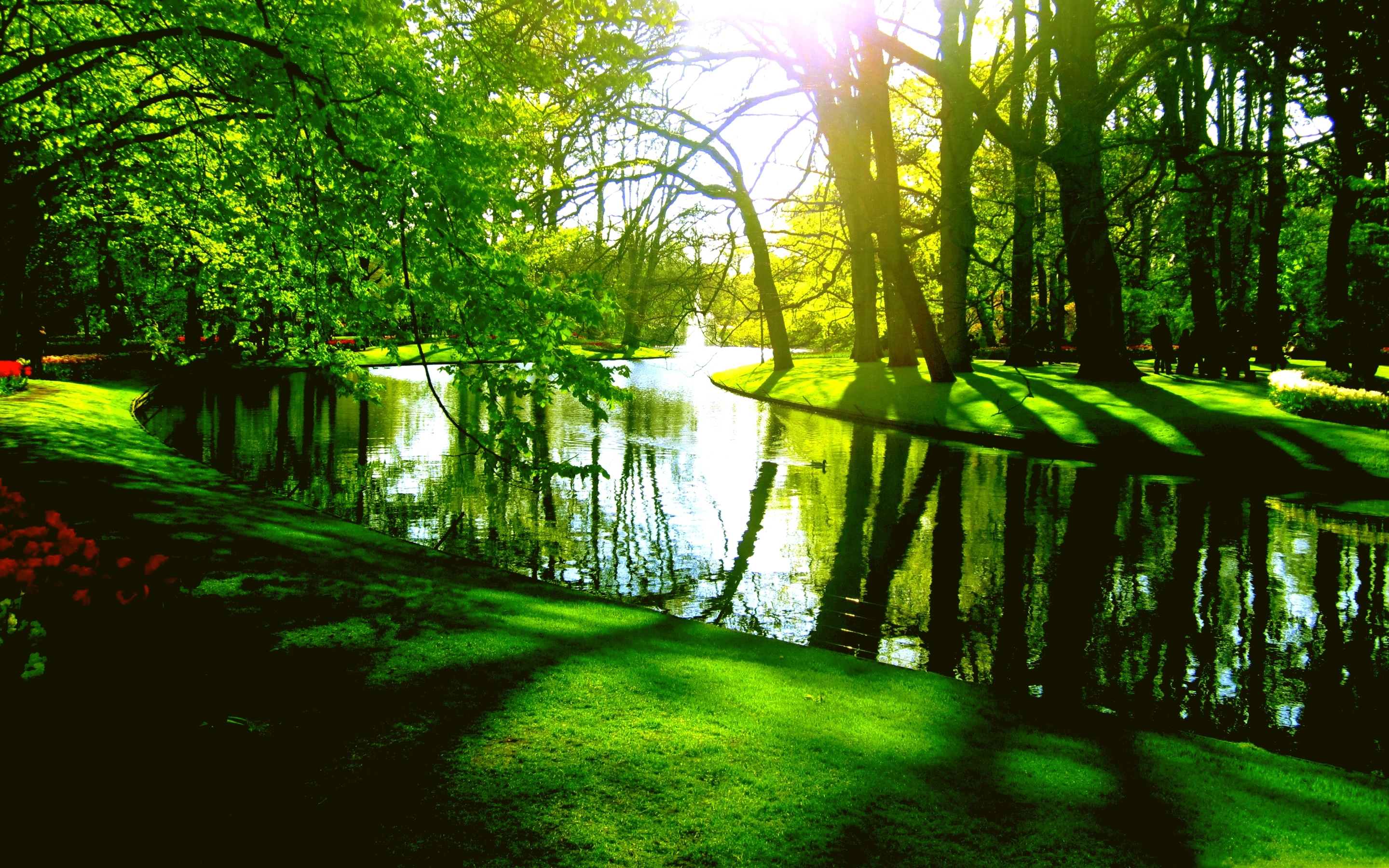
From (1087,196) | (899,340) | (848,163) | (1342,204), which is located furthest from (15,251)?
(1342,204)

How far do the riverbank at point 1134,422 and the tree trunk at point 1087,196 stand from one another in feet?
3.84

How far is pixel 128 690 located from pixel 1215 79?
23098 mm

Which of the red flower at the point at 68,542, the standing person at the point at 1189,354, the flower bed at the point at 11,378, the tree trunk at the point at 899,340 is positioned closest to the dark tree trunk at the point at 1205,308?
the standing person at the point at 1189,354

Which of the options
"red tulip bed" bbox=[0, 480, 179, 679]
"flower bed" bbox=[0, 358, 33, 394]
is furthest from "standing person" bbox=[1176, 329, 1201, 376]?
"flower bed" bbox=[0, 358, 33, 394]

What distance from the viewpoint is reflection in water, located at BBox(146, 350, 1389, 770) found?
5859 mm

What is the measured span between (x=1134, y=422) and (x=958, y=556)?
10.8 meters

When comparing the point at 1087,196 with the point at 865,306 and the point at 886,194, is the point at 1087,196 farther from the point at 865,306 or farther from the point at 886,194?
the point at 865,306

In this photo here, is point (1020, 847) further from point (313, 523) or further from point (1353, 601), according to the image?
point (313, 523)

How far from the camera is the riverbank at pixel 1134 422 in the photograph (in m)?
14.5

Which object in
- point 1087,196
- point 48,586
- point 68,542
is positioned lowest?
point 48,586

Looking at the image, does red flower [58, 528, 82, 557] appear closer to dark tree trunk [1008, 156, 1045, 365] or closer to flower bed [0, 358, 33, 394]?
dark tree trunk [1008, 156, 1045, 365]

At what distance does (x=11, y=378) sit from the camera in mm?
17469

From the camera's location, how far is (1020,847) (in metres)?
3.42

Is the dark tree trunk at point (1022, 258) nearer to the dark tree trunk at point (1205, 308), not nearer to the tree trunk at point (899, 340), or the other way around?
the tree trunk at point (899, 340)
